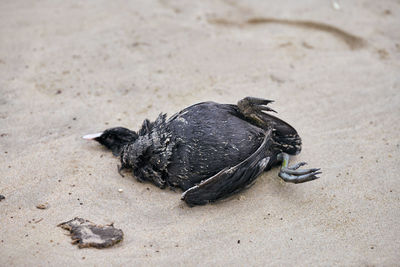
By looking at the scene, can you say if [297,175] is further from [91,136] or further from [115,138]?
[91,136]

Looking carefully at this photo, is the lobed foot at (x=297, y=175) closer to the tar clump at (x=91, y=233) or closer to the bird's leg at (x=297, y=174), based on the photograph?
the bird's leg at (x=297, y=174)

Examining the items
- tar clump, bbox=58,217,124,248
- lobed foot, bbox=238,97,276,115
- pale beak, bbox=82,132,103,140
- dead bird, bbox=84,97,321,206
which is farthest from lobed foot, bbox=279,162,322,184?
pale beak, bbox=82,132,103,140

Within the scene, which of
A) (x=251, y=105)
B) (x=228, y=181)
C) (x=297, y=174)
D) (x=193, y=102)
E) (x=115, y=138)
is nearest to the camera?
(x=228, y=181)

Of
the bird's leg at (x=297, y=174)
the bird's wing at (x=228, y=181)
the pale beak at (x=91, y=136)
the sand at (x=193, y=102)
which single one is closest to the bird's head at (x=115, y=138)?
the pale beak at (x=91, y=136)

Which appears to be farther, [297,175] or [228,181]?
[297,175]

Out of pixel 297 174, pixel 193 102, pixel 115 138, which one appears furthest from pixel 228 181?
pixel 193 102

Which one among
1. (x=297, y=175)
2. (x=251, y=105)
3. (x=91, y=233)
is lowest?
(x=91, y=233)

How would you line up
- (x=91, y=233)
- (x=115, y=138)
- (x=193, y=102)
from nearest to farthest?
(x=91, y=233) → (x=115, y=138) → (x=193, y=102)

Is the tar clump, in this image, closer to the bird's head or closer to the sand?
the sand
